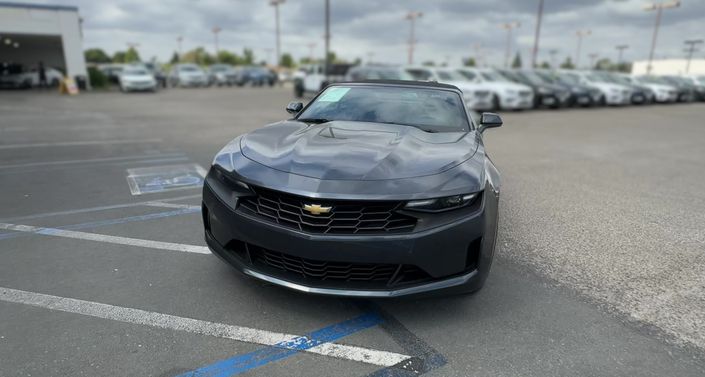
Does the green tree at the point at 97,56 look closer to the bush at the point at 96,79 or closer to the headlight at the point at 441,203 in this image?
the bush at the point at 96,79

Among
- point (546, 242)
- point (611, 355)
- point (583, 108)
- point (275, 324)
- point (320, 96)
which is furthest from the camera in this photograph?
point (583, 108)

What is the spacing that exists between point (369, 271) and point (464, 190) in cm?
73

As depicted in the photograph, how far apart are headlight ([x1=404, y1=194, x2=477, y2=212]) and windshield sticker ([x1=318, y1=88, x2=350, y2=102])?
222cm

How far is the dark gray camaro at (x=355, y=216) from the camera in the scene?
2.51 metres

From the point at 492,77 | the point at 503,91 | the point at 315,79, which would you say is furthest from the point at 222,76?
the point at 503,91

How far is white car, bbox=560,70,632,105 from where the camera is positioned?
21997 millimetres

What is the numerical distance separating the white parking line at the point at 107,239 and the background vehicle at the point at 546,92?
19.2 m

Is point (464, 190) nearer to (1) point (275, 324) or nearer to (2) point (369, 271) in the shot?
(2) point (369, 271)

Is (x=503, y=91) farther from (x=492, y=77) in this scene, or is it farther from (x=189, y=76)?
(x=189, y=76)

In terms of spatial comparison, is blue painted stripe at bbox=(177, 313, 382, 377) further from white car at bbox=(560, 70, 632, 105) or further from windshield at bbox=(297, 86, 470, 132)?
white car at bbox=(560, 70, 632, 105)

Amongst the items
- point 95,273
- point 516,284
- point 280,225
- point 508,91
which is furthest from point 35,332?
point 508,91

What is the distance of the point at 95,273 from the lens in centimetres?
336

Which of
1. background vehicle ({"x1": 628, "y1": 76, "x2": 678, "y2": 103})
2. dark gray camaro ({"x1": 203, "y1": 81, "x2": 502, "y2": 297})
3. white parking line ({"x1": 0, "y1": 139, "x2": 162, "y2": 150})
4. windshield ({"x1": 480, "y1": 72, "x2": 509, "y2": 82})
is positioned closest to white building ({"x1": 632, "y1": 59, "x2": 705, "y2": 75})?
background vehicle ({"x1": 628, "y1": 76, "x2": 678, "y2": 103})

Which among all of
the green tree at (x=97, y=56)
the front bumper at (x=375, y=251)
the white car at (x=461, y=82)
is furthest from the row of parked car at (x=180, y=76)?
the green tree at (x=97, y=56)
